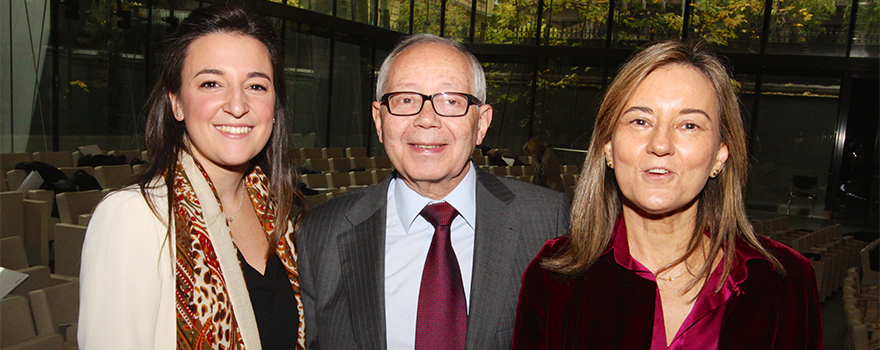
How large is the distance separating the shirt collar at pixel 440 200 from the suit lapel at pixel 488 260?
Answer: 31mm

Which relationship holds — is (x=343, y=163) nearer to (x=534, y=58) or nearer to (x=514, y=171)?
(x=514, y=171)

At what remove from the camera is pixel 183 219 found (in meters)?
1.58

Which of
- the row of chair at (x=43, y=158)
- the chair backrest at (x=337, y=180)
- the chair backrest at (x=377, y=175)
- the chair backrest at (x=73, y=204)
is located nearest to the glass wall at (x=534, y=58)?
the row of chair at (x=43, y=158)

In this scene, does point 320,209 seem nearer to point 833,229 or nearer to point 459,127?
point 459,127

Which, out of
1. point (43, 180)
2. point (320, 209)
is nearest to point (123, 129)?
point (43, 180)

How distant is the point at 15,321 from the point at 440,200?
89.0 inches

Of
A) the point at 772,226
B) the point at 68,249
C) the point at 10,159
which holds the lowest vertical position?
the point at 772,226

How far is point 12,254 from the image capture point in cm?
363

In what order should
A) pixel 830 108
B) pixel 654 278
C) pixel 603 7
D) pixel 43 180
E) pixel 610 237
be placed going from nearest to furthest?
pixel 654 278 → pixel 610 237 → pixel 43 180 → pixel 830 108 → pixel 603 7

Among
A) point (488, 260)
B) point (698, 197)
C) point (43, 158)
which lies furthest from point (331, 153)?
point (698, 197)

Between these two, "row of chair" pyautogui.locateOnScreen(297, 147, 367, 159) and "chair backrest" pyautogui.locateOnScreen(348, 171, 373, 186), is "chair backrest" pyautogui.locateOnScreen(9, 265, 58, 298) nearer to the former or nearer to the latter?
"chair backrest" pyautogui.locateOnScreen(348, 171, 373, 186)

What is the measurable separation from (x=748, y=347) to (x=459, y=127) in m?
0.90

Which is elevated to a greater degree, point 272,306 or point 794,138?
point 794,138

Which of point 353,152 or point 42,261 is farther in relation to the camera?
point 353,152
